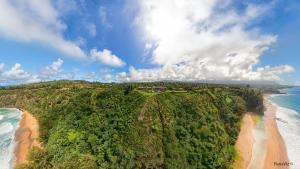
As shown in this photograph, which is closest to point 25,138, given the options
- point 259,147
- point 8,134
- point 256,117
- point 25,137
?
point 25,137

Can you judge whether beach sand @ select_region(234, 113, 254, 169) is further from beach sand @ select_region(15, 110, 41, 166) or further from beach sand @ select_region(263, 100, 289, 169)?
beach sand @ select_region(15, 110, 41, 166)

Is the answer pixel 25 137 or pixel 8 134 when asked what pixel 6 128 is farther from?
pixel 25 137

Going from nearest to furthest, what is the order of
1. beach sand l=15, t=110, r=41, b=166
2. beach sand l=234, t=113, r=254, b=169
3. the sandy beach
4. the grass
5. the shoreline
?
beach sand l=234, t=113, r=254, b=169 < the sandy beach < the shoreline < beach sand l=15, t=110, r=41, b=166 < the grass

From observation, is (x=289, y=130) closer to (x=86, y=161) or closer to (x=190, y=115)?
(x=190, y=115)

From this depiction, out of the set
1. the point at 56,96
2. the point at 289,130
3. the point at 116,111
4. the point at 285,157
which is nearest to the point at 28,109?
the point at 56,96

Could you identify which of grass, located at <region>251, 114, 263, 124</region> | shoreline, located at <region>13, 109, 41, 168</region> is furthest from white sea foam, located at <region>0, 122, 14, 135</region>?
grass, located at <region>251, 114, 263, 124</region>

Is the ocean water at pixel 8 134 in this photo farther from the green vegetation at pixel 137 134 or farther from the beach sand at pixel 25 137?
the green vegetation at pixel 137 134
